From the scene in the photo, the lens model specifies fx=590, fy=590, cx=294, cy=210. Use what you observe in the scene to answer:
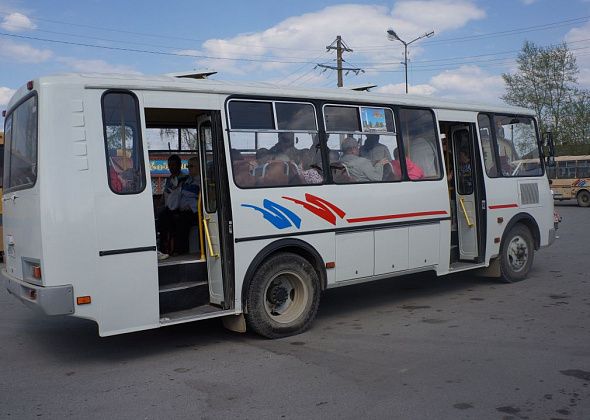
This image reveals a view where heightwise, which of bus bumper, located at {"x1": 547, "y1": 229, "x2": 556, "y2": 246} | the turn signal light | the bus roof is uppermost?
the bus roof

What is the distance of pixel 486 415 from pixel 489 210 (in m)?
5.05

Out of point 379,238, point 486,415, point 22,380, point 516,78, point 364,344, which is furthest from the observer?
point 516,78

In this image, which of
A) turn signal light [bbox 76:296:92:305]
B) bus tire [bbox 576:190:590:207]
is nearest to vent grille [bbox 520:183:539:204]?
turn signal light [bbox 76:296:92:305]

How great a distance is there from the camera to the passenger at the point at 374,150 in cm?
744

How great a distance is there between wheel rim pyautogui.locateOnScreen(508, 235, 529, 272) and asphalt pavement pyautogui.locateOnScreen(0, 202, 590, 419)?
1128mm

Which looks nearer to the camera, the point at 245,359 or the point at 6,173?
the point at 245,359

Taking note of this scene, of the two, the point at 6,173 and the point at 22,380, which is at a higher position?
the point at 6,173

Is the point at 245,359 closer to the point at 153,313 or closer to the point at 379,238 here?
the point at 153,313

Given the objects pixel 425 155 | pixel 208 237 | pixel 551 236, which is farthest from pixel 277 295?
pixel 551 236

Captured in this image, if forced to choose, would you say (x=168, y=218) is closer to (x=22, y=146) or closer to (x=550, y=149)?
(x=22, y=146)

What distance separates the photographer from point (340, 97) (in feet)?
23.4

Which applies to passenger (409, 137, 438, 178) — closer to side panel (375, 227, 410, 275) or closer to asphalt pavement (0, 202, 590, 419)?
side panel (375, 227, 410, 275)

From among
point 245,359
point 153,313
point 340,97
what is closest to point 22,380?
point 153,313

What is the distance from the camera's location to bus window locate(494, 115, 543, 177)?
365 inches
